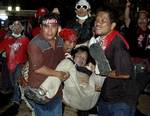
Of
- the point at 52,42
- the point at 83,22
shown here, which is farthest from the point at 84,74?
the point at 83,22

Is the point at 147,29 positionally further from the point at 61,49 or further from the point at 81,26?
the point at 61,49

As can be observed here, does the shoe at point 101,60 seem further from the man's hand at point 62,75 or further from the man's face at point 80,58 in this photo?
the man's face at point 80,58

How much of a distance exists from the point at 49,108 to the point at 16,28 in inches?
154

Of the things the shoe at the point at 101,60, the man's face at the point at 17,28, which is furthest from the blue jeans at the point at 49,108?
the man's face at the point at 17,28

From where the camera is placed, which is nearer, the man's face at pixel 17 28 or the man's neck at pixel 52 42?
the man's neck at pixel 52 42

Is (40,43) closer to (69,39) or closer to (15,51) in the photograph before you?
(69,39)

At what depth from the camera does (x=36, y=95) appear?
4.16m

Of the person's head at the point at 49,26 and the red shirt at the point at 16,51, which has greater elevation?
the person's head at the point at 49,26

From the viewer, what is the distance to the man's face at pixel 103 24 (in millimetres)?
4113

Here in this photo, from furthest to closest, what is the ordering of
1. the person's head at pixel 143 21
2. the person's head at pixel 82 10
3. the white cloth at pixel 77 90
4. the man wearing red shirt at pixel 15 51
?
the man wearing red shirt at pixel 15 51 < the person's head at pixel 82 10 < the person's head at pixel 143 21 < the white cloth at pixel 77 90

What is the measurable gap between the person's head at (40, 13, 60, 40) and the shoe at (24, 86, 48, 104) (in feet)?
1.87

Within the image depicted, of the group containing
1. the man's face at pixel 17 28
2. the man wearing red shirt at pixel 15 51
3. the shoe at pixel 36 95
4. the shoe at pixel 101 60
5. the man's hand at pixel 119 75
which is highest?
the shoe at pixel 101 60

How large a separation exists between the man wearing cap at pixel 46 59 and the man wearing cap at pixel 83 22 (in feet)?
5.91

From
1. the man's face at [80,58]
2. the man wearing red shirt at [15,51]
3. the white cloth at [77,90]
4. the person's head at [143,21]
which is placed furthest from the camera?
the man wearing red shirt at [15,51]
